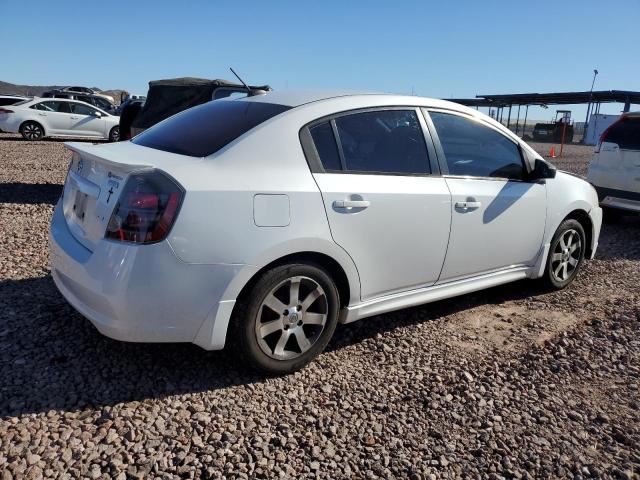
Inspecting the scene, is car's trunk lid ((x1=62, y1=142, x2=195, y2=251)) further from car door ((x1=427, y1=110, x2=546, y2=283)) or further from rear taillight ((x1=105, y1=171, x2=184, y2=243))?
car door ((x1=427, y1=110, x2=546, y2=283))

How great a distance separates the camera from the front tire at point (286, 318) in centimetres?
292

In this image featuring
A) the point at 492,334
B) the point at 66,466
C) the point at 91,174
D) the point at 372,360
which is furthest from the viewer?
the point at 492,334

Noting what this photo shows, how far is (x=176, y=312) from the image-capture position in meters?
2.72

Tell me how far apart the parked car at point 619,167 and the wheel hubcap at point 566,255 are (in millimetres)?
3140

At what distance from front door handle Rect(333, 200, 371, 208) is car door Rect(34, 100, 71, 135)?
58.8 feet

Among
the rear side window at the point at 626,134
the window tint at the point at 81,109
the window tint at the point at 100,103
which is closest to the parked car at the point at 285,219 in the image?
the rear side window at the point at 626,134

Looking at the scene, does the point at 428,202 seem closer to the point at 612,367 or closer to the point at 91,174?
the point at 612,367

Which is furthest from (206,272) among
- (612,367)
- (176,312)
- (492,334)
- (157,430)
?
(612,367)

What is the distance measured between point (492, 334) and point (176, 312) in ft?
7.84

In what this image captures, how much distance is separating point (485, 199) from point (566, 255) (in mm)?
1467

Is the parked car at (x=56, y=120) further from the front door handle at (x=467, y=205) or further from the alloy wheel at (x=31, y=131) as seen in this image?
the front door handle at (x=467, y=205)

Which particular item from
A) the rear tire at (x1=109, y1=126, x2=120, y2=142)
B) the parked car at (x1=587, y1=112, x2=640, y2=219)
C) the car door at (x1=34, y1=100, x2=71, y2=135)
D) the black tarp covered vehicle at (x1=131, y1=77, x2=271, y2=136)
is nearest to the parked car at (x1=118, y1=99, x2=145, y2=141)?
the black tarp covered vehicle at (x1=131, y1=77, x2=271, y2=136)

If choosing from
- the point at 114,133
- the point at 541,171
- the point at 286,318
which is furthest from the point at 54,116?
the point at 286,318

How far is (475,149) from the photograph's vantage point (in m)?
4.04
